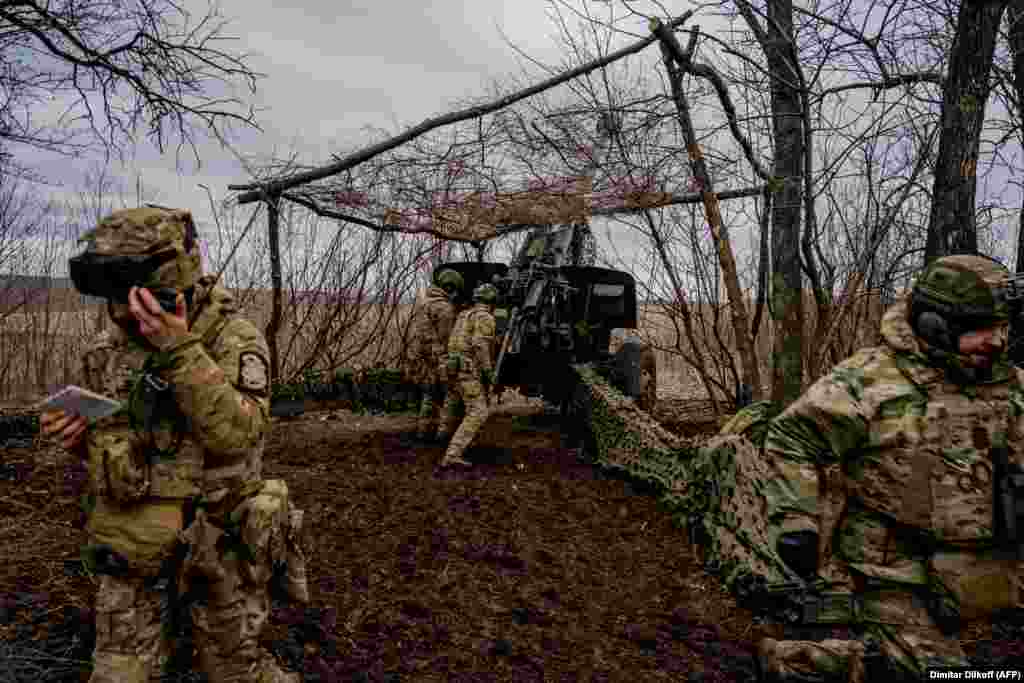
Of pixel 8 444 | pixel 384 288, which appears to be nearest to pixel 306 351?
pixel 384 288

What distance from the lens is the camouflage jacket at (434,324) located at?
7902 millimetres

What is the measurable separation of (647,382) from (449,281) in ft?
8.42

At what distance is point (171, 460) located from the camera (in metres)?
2.27

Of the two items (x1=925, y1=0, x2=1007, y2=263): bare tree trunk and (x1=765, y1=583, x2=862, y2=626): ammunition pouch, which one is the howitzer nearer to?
(x1=925, y1=0, x2=1007, y2=263): bare tree trunk

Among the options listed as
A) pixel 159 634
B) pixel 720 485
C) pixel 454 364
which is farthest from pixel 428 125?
pixel 159 634

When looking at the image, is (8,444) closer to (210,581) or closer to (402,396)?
(402,396)

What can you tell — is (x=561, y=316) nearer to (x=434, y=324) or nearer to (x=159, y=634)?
(x=434, y=324)

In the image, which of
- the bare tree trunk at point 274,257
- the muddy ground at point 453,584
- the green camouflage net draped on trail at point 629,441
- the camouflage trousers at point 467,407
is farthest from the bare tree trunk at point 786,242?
the bare tree trunk at point 274,257

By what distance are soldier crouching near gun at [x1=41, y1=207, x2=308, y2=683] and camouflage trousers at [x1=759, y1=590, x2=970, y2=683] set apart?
5.86 ft

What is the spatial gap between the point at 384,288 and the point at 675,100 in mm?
6041

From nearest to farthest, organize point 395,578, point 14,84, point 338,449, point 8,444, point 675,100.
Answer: point 395,578 → point 675,100 → point 14,84 → point 8,444 → point 338,449

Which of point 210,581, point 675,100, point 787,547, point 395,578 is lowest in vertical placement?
point 395,578

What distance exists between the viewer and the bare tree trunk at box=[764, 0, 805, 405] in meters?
5.35

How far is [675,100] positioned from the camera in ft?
18.5
